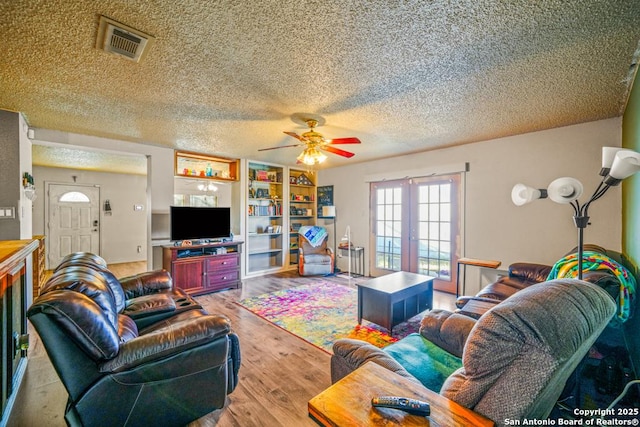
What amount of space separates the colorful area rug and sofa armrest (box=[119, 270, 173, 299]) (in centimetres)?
120

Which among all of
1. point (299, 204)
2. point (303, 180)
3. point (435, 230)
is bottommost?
point (435, 230)

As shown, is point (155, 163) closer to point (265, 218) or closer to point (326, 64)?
point (265, 218)

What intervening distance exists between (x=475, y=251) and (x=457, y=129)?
193 cm

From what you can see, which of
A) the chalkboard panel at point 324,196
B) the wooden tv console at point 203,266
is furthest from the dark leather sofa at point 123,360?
the chalkboard panel at point 324,196

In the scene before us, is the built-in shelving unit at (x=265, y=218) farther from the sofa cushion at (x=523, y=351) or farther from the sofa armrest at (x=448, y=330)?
the sofa cushion at (x=523, y=351)

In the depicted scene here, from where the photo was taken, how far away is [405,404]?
0.88 meters

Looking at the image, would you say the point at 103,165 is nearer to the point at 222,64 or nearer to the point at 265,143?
the point at 265,143

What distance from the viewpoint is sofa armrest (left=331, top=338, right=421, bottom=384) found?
1289 millimetres

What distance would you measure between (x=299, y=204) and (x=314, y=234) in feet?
3.57

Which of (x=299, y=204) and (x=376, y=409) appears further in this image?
(x=299, y=204)

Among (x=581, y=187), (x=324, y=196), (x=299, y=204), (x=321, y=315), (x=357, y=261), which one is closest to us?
(x=581, y=187)

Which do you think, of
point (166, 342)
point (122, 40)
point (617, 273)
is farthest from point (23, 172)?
point (617, 273)

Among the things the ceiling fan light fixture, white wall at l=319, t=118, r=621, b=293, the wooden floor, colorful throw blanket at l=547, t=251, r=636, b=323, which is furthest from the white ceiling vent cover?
white wall at l=319, t=118, r=621, b=293

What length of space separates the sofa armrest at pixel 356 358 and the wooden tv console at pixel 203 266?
351cm
